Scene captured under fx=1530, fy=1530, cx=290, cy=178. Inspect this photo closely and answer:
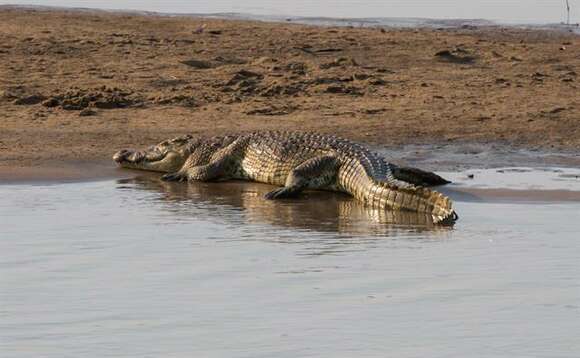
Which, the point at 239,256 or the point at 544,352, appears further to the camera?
the point at 239,256

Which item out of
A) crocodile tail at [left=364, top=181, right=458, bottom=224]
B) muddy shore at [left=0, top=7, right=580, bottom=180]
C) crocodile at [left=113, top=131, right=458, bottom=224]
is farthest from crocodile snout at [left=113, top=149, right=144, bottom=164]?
crocodile tail at [left=364, top=181, right=458, bottom=224]

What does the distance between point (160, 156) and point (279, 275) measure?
4.66 meters

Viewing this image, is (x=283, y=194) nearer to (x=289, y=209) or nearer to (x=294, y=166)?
(x=289, y=209)

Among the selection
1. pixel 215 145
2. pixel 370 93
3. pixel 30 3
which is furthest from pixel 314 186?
pixel 30 3

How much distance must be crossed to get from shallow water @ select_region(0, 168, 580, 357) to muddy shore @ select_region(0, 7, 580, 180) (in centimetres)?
221

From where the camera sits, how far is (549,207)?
10992 mm

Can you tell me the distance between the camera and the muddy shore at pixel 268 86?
1415 cm

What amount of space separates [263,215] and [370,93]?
5425 mm

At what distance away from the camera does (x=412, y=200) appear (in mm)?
10711

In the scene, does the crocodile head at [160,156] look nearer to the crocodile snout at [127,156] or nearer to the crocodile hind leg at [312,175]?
the crocodile snout at [127,156]

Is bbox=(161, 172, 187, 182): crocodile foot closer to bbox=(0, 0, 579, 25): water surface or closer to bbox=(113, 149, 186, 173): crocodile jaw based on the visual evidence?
bbox=(113, 149, 186, 173): crocodile jaw

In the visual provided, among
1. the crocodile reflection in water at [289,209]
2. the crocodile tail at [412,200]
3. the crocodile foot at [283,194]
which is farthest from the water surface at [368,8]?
the crocodile tail at [412,200]

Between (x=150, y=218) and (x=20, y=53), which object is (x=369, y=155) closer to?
→ (x=150, y=218)

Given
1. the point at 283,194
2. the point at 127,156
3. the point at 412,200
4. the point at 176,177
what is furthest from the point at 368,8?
the point at 412,200
